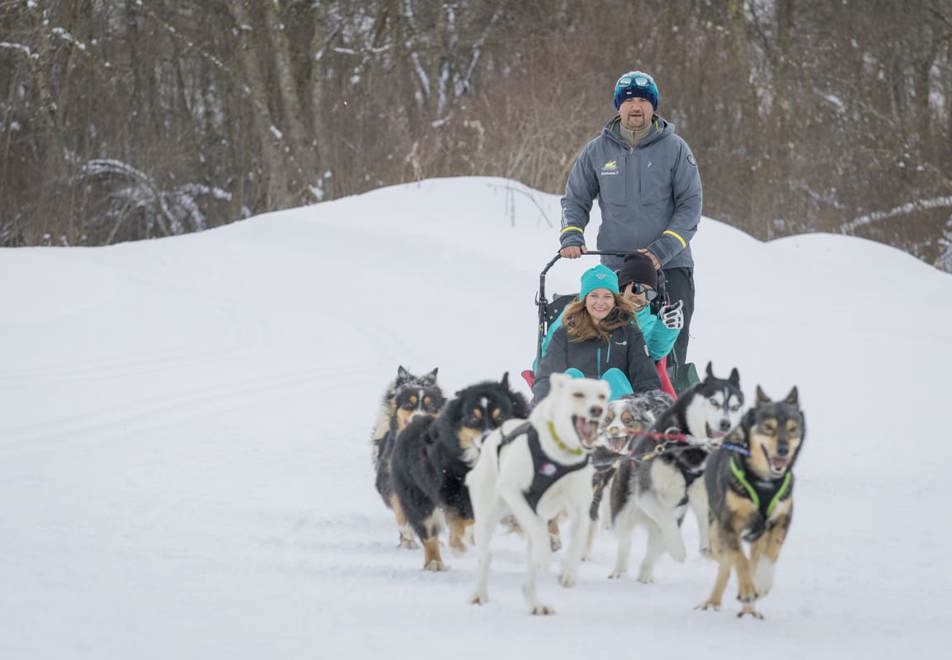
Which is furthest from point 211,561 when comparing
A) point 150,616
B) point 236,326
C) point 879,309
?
point 879,309

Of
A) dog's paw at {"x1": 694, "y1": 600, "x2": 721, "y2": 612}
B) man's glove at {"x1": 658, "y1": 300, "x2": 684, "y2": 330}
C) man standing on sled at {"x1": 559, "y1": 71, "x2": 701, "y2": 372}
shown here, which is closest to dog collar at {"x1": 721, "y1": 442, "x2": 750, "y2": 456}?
dog's paw at {"x1": 694, "y1": 600, "x2": 721, "y2": 612}

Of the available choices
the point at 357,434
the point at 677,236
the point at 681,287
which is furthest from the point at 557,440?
the point at 357,434

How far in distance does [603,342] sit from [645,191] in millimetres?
1014

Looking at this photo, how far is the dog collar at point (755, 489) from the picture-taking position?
414 centimetres

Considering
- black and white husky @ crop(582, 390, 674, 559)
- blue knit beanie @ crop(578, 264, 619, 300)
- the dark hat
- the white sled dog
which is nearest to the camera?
the white sled dog

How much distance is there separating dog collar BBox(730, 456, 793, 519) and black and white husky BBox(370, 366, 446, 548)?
1527mm

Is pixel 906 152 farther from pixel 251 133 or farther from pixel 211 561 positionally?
pixel 211 561

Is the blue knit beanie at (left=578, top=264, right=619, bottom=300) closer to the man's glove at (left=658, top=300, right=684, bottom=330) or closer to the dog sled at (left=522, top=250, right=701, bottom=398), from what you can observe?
the dog sled at (left=522, top=250, right=701, bottom=398)

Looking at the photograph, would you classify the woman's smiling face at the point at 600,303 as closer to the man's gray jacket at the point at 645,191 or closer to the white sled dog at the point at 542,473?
the man's gray jacket at the point at 645,191

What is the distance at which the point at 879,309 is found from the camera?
1295cm

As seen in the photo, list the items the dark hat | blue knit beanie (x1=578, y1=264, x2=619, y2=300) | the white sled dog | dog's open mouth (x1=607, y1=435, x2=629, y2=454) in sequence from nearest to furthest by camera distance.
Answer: the white sled dog
dog's open mouth (x1=607, y1=435, x2=629, y2=454)
blue knit beanie (x1=578, y1=264, x2=619, y2=300)
the dark hat

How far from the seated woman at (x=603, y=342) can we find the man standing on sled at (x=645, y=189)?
0.49m

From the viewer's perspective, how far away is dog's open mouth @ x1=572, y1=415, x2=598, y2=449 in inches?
170

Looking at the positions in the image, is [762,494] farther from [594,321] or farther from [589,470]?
[594,321]
